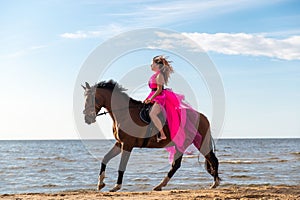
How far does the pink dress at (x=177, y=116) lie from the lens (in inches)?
355

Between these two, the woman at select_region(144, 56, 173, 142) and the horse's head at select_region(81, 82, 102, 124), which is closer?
the horse's head at select_region(81, 82, 102, 124)

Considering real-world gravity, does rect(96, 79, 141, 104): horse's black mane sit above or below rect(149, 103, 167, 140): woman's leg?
above

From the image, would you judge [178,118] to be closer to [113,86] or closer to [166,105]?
[166,105]

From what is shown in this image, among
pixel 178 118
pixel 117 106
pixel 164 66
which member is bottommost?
pixel 178 118

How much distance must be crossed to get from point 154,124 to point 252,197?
98.1 inches

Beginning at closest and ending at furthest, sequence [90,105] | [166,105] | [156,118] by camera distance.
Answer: [90,105], [156,118], [166,105]

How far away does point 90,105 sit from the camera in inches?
339

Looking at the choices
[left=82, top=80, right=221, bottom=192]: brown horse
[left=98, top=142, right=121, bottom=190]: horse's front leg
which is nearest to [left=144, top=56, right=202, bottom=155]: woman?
[left=82, top=80, right=221, bottom=192]: brown horse

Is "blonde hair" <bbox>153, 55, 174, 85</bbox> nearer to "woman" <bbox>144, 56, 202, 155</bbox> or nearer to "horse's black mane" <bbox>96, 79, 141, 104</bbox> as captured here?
"woman" <bbox>144, 56, 202, 155</bbox>

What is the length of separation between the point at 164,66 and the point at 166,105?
33.9 inches

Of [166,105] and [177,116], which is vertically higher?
[166,105]

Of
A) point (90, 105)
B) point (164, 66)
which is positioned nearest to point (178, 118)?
point (164, 66)

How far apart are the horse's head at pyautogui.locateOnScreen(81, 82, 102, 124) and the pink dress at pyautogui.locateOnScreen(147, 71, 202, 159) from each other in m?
1.24

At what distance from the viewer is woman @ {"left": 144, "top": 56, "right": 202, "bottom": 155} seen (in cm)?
889
